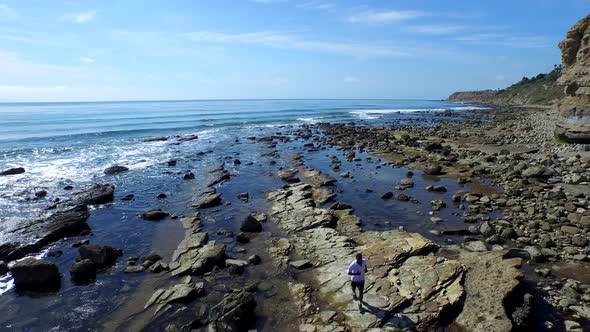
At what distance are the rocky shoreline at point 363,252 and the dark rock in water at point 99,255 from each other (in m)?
0.05

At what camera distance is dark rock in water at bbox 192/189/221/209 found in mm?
23125

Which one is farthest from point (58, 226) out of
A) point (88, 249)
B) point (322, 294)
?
point (322, 294)

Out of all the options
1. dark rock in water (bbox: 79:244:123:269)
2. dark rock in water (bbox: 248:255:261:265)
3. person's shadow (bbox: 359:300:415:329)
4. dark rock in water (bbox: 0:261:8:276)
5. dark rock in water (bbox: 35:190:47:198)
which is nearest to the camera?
person's shadow (bbox: 359:300:415:329)

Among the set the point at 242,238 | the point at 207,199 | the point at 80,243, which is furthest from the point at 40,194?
the point at 242,238

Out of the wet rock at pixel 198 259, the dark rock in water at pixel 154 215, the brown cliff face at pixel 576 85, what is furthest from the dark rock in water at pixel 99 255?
the brown cliff face at pixel 576 85

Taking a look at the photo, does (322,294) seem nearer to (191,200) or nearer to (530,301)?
(530,301)

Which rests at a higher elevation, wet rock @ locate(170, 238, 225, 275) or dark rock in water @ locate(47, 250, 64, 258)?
wet rock @ locate(170, 238, 225, 275)

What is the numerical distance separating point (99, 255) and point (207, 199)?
8703 millimetres

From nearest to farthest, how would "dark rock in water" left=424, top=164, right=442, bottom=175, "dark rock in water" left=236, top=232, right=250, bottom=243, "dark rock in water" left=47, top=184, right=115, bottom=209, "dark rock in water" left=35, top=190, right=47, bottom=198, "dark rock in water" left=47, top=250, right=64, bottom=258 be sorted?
"dark rock in water" left=47, top=250, right=64, bottom=258, "dark rock in water" left=236, top=232, right=250, bottom=243, "dark rock in water" left=47, top=184, right=115, bottom=209, "dark rock in water" left=35, top=190, right=47, bottom=198, "dark rock in water" left=424, top=164, right=442, bottom=175

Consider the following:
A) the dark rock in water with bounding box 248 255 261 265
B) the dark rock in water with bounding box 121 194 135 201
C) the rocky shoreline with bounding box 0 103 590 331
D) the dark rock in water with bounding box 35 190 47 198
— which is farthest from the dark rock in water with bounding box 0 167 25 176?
the dark rock in water with bounding box 248 255 261 265

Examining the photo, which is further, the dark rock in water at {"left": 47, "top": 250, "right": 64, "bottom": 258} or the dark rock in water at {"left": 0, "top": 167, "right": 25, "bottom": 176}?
the dark rock in water at {"left": 0, "top": 167, "right": 25, "bottom": 176}

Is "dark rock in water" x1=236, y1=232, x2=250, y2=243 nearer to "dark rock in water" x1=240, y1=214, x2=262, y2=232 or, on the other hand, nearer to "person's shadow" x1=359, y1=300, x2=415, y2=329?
"dark rock in water" x1=240, y1=214, x2=262, y2=232

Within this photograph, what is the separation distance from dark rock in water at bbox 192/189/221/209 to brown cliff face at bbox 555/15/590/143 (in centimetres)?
3129

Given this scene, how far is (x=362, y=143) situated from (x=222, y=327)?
125 ft
